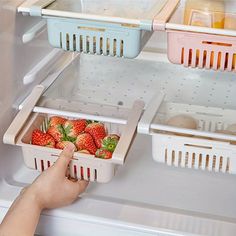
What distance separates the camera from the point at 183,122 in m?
1.37

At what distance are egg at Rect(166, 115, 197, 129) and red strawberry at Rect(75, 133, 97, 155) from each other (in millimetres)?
209

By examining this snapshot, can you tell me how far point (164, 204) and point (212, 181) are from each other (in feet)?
0.66

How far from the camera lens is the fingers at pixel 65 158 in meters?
1.30

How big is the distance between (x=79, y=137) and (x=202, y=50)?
0.40 meters

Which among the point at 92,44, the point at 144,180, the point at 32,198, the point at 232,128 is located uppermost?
the point at 92,44

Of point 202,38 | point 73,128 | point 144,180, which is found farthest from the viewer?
point 144,180

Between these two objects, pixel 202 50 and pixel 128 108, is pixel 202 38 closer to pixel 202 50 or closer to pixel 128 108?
pixel 202 50

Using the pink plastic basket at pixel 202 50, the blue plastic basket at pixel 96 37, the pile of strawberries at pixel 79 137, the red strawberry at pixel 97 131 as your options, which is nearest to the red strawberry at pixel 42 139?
the pile of strawberries at pixel 79 137

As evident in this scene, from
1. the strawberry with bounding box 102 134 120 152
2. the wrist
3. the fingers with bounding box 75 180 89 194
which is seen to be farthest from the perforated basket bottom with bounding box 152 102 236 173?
the wrist

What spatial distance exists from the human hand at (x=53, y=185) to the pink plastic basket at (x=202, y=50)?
358mm

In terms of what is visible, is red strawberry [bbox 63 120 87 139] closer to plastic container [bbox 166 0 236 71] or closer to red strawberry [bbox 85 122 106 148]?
red strawberry [bbox 85 122 106 148]

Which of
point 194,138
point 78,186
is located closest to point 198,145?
point 194,138

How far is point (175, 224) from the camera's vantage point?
1.33 meters

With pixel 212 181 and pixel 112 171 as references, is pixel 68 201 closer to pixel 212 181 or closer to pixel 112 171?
pixel 112 171
